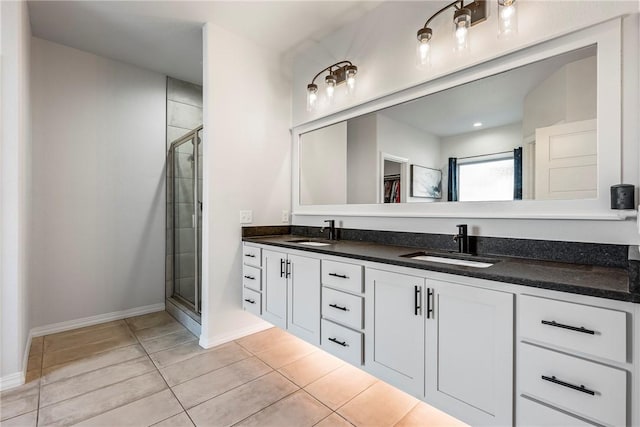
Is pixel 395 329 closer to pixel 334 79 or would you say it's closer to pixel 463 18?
pixel 463 18

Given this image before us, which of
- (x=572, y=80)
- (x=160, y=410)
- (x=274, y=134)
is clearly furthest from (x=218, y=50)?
(x=160, y=410)

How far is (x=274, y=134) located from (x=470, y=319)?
232 centimetres

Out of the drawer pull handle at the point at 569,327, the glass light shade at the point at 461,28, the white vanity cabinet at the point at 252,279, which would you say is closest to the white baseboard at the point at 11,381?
the white vanity cabinet at the point at 252,279

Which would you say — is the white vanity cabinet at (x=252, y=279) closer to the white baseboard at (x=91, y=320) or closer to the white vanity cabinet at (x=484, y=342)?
the white vanity cabinet at (x=484, y=342)

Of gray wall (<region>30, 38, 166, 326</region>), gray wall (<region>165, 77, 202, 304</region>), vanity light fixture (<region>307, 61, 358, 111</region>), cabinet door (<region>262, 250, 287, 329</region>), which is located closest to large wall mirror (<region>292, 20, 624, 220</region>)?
vanity light fixture (<region>307, 61, 358, 111</region>)

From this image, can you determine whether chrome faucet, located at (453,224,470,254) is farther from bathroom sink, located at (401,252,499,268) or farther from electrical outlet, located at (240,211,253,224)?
electrical outlet, located at (240,211,253,224)

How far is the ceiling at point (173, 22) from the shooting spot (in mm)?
2244

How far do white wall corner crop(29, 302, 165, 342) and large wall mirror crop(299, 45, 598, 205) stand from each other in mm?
2468

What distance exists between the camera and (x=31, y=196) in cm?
259

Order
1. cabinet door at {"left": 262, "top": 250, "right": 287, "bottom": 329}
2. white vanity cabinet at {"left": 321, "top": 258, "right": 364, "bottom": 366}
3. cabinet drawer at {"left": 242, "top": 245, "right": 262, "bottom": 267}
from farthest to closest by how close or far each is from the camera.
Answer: cabinet drawer at {"left": 242, "top": 245, "right": 262, "bottom": 267}
cabinet door at {"left": 262, "top": 250, "right": 287, "bottom": 329}
white vanity cabinet at {"left": 321, "top": 258, "right": 364, "bottom": 366}

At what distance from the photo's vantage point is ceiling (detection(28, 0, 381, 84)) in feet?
7.36

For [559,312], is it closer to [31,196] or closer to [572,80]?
[572,80]

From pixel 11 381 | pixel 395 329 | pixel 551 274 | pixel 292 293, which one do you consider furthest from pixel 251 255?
pixel 551 274

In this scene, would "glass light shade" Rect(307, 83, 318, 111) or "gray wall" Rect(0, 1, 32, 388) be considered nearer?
"gray wall" Rect(0, 1, 32, 388)
